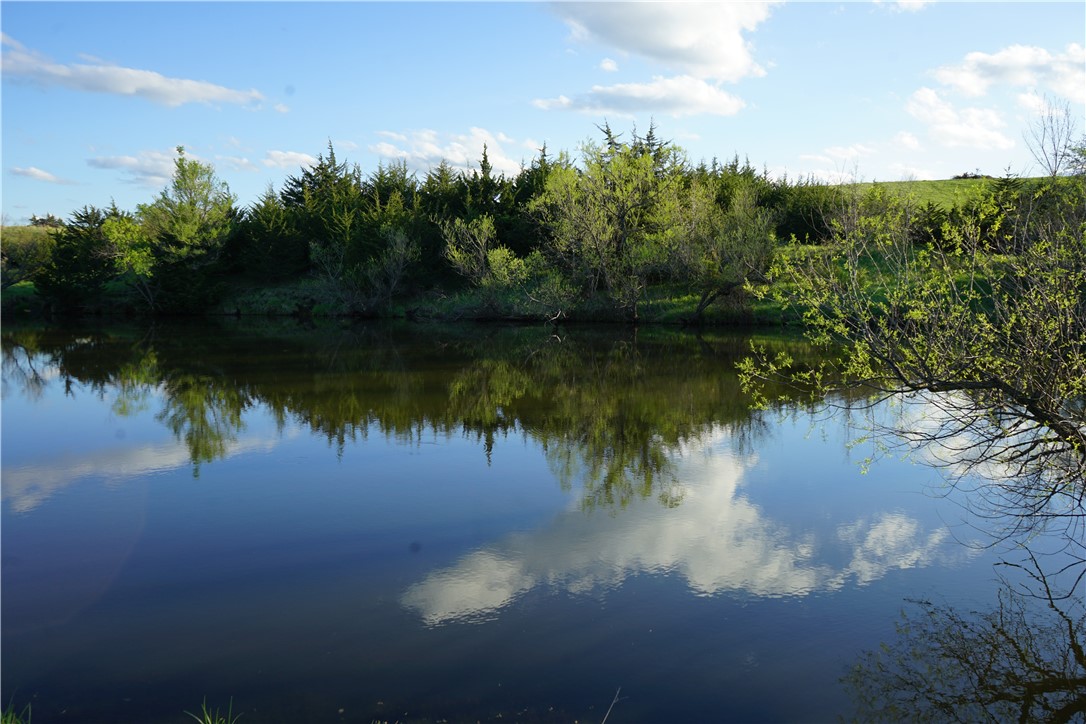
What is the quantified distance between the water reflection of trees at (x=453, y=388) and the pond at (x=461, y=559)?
158 millimetres

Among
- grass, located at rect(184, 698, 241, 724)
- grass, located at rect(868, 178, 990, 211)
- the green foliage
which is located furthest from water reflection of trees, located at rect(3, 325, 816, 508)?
grass, located at rect(868, 178, 990, 211)

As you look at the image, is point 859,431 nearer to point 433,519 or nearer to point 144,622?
point 433,519

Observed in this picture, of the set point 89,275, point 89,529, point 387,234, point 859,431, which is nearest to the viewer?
point 89,529

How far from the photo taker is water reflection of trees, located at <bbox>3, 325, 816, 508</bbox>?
15695 mm

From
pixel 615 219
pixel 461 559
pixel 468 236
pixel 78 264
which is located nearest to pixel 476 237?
pixel 468 236

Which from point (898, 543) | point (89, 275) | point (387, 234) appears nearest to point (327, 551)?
point (898, 543)

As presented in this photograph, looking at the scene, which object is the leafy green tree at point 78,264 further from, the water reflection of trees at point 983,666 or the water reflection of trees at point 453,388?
the water reflection of trees at point 983,666

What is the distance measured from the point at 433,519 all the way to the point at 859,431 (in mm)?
10178

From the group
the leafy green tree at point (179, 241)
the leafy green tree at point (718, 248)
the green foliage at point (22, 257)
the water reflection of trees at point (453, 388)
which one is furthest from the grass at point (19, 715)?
the green foliage at point (22, 257)

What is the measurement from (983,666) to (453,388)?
16.7 m

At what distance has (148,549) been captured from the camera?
33.1 ft

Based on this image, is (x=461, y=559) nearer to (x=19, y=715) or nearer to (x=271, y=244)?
(x=19, y=715)

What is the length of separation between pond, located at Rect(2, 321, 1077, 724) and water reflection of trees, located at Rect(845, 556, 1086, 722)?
0.75 feet

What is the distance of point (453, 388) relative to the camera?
2239cm
